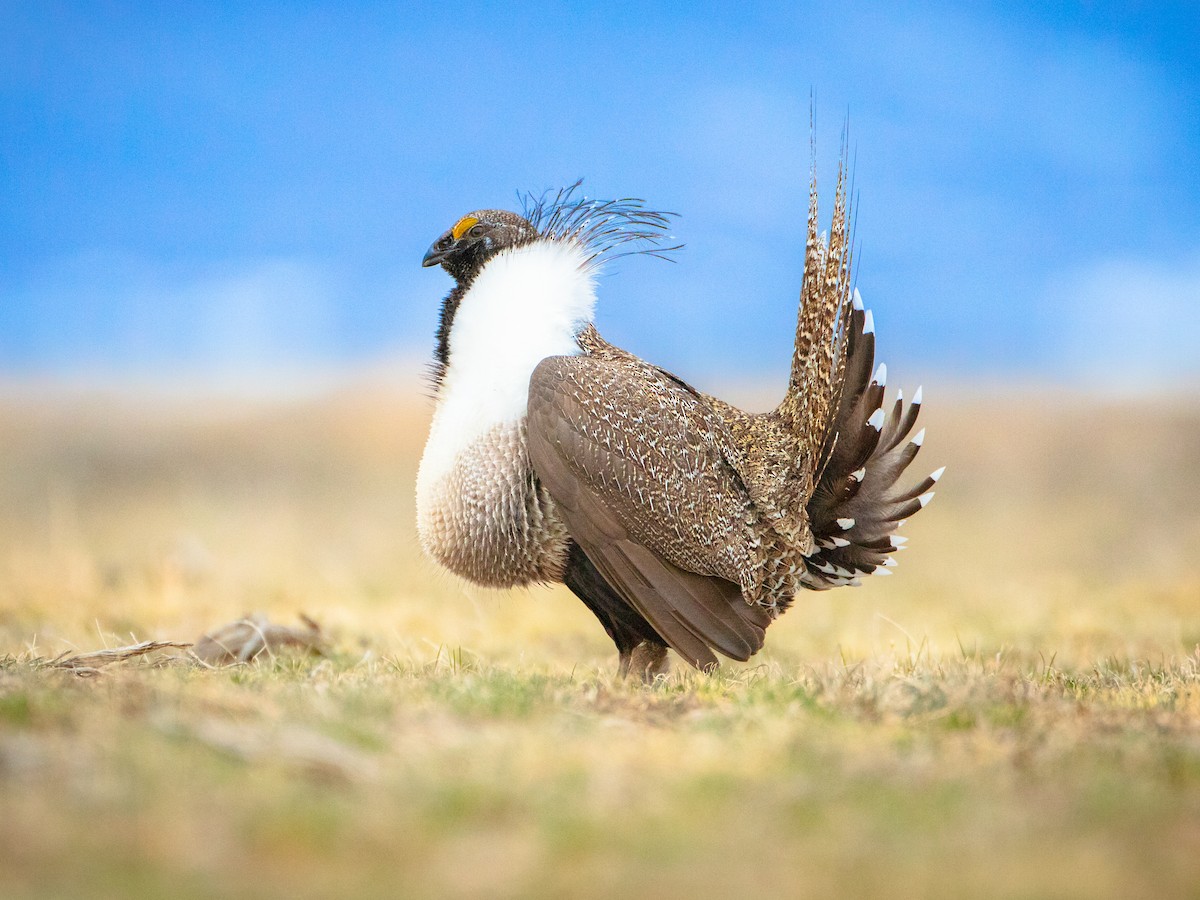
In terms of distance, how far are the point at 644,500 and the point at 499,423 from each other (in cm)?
67

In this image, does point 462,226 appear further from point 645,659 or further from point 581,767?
point 581,767

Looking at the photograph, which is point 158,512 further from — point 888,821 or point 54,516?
point 888,821

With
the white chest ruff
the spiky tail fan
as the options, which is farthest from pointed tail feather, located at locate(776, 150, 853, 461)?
the white chest ruff

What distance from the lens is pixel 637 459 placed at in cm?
505

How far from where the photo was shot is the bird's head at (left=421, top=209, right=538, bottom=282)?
5.76 meters

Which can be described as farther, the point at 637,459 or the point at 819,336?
the point at 819,336

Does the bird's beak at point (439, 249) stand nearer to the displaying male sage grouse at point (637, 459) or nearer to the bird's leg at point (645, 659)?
the displaying male sage grouse at point (637, 459)

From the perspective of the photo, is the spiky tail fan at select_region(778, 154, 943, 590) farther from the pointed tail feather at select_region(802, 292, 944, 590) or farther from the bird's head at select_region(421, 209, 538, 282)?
the bird's head at select_region(421, 209, 538, 282)

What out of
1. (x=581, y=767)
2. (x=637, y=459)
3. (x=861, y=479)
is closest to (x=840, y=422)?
(x=861, y=479)

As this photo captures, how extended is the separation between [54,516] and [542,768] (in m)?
12.8

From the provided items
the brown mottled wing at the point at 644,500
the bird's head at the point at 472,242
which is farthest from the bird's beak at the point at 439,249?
the brown mottled wing at the point at 644,500

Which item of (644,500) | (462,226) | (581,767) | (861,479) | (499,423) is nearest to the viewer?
(581,767)

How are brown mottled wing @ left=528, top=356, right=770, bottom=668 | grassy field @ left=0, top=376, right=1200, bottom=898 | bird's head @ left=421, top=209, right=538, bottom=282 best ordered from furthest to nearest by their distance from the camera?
bird's head @ left=421, top=209, right=538, bottom=282 → brown mottled wing @ left=528, top=356, right=770, bottom=668 → grassy field @ left=0, top=376, right=1200, bottom=898

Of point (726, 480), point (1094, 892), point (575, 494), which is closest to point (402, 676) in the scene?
point (575, 494)
